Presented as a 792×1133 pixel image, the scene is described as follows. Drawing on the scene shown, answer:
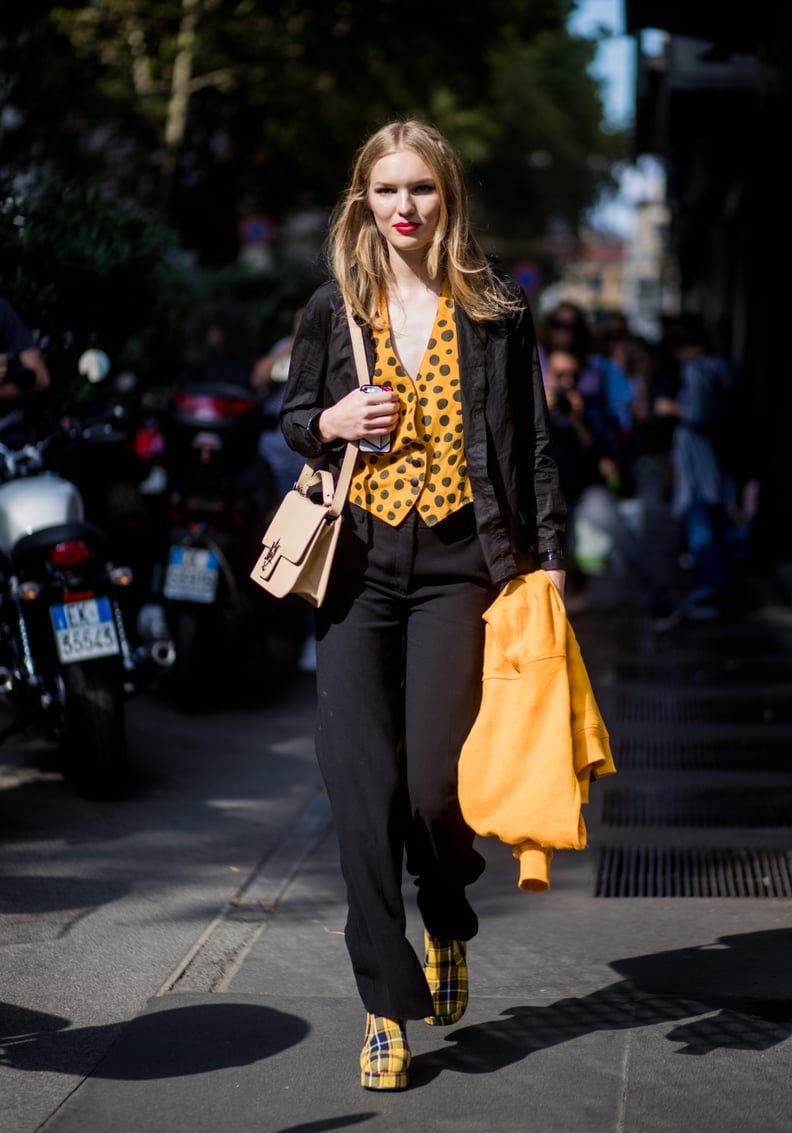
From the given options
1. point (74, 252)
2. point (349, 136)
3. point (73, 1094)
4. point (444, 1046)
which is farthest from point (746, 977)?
point (349, 136)

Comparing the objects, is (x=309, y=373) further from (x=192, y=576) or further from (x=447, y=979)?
(x=192, y=576)

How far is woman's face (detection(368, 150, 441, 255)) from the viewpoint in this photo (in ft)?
12.0

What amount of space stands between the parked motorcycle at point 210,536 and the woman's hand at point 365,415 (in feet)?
13.3

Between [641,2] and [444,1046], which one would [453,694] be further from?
[641,2]

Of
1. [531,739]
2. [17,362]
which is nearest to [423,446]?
[531,739]

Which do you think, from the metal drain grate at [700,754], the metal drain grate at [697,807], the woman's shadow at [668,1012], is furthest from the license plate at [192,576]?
the woman's shadow at [668,1012]

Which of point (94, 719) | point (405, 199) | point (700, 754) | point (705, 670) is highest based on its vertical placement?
point (405, 199)

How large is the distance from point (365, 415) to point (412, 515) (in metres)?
0.24

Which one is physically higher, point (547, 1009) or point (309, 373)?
point (309, 373)

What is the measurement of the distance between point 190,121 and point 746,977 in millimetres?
21274

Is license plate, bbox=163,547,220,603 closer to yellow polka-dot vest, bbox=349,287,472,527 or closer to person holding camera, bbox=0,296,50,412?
person holding camera, bbox=0,296,50,412

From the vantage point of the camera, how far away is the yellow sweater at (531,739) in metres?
3.58

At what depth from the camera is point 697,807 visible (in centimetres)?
625

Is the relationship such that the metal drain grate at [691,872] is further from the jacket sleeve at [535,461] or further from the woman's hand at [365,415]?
the woman's hand at [365,415]
